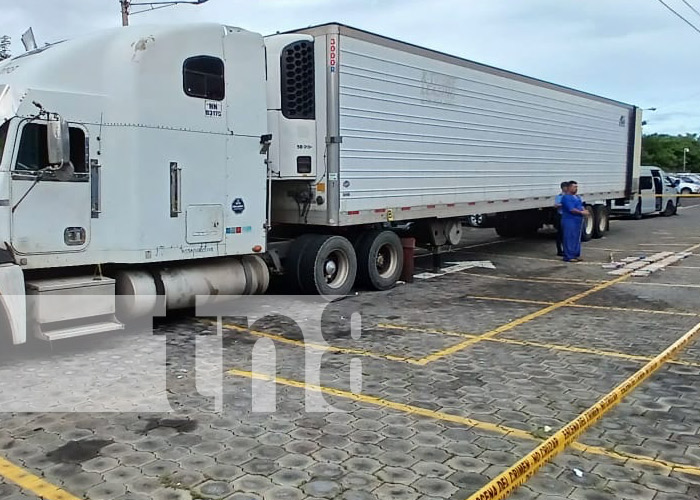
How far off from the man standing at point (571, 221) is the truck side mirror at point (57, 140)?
10.9m

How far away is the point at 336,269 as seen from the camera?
1066 centimetres

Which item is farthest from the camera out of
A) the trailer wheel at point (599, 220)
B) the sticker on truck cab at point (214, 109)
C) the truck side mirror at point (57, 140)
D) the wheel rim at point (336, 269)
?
the trailer wheel at point (599, 220)

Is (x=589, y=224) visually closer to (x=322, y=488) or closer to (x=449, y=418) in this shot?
(x=449, y=418)

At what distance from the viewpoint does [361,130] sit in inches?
403

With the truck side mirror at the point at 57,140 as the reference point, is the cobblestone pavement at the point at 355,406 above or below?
below

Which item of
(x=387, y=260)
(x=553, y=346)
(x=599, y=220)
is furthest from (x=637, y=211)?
(x=553, y=346)

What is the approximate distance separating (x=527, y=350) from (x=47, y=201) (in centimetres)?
535

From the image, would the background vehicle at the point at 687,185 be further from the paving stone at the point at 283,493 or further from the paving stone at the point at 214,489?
the paving stone at the point at 214,489

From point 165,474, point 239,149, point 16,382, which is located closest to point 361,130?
point 239,149

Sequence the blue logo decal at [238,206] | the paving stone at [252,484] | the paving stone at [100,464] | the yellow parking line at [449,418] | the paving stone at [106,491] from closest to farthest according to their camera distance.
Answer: the paving stone at [106,491]
the paving stone at [252,484]
the paving stone at [100,464]
the yellow parking line at [449,418]
the blue logo decal at [238,206]

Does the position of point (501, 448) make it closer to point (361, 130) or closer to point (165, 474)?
point (165, 474)

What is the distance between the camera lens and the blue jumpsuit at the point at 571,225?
14633 mm

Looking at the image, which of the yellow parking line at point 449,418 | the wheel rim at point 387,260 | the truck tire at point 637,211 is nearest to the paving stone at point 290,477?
the yellow parking line at point 449,418

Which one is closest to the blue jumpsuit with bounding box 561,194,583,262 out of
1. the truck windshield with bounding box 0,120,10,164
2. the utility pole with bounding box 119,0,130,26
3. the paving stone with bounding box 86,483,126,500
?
the truck windshield with bounding box 0,120,10,164
